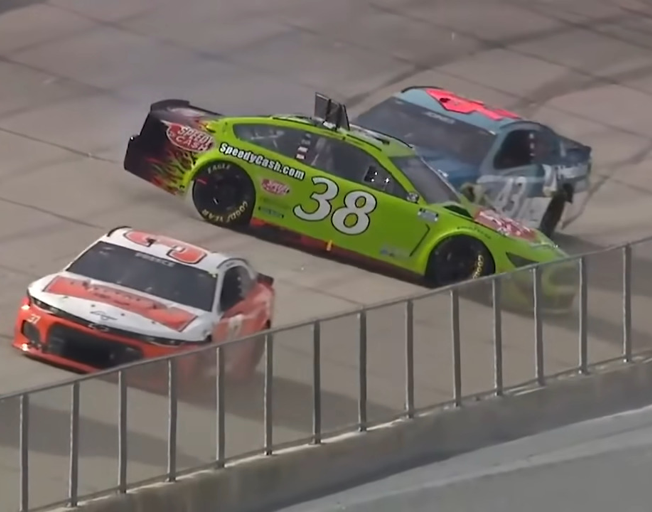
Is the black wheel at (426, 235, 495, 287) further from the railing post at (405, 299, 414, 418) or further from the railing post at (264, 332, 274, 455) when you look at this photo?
the railing post at (264, 332, 274, 455)

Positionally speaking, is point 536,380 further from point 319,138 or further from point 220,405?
point 319,138

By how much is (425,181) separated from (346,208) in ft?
2.95

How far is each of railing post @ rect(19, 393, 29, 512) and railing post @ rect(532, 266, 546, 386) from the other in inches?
147

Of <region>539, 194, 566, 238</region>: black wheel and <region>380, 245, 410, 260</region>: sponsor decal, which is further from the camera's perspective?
<region>539, 194, 566, 238</region>: black wheel

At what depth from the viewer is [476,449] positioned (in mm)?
11711

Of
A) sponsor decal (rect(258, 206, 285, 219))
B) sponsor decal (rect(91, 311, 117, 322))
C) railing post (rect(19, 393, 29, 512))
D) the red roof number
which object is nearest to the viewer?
railing post (rect(19, 393, 29, 512))

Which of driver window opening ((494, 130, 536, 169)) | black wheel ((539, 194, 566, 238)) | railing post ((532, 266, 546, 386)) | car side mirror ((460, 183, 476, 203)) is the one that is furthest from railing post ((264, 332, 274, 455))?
driver window opening ((494, 130, 536, 169))

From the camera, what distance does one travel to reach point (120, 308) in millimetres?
13133

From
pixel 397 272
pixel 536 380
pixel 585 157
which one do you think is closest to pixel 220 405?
pixel 536 380

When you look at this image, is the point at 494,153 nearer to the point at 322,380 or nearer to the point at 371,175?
the point at 371,175

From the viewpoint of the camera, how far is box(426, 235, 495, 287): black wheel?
53.0 feet

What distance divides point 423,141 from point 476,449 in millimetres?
7059

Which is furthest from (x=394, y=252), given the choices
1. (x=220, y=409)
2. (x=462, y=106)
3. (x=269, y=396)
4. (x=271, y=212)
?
(x=220, y=409)

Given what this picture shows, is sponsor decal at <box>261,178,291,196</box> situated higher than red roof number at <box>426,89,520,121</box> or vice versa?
red roof number at <box>426,89,520,121</box>
